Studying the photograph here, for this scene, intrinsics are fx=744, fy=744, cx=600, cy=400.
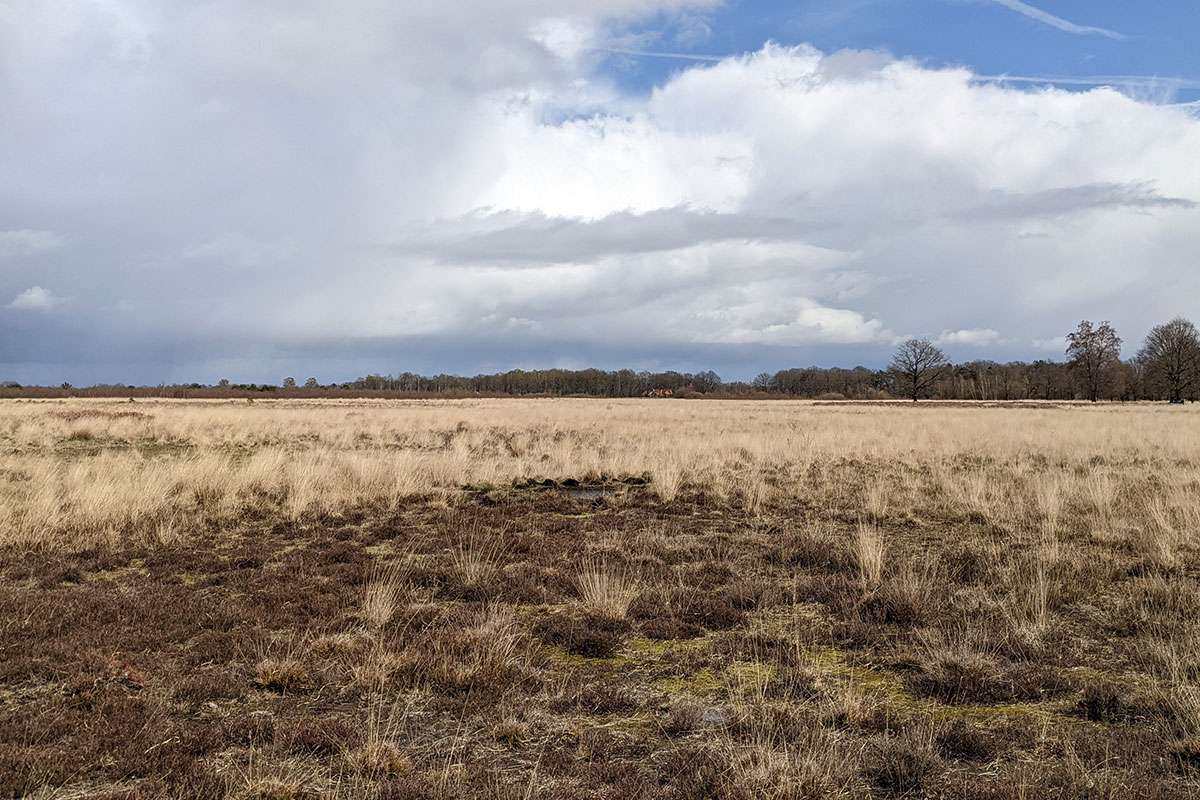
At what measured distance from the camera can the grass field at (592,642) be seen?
4.16m

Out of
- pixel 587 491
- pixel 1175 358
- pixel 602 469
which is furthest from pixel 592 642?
pixel 1175 358

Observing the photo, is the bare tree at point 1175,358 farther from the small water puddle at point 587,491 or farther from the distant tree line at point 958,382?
the small water puddle at point 587,491

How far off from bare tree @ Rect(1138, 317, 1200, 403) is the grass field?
75944 mm

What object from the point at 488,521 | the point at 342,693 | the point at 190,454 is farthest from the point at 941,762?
the point at 190,454

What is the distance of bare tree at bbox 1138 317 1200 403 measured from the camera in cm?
7431

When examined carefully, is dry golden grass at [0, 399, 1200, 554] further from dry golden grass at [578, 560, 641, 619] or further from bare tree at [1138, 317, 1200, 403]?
bare tree at [1138, 317, 1200, 403]

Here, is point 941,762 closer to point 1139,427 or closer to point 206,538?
point 206,538

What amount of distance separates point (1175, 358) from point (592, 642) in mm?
90212

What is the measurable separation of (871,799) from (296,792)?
2.99 metres

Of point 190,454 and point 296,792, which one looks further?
point 190,454

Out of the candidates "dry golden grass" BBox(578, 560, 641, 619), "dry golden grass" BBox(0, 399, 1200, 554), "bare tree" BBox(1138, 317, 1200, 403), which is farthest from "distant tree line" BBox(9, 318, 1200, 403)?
"dry golden grass" BBox(578, 560, 641, 619)

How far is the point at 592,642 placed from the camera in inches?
250

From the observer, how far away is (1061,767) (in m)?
4.16

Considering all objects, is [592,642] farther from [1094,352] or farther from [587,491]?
[1094,352]
